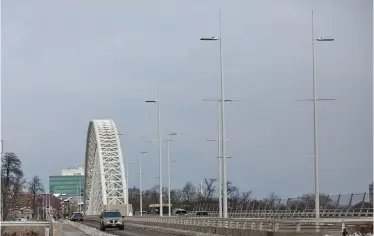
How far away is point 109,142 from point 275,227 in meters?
124

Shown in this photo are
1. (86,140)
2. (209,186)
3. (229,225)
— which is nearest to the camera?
(229,225)

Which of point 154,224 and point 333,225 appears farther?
point 154,224

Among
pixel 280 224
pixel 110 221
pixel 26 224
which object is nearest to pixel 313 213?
pixel 110 221

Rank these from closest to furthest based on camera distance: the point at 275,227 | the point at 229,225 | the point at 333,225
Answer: the point at 275,227, the point at 333,225, the point at 229,225

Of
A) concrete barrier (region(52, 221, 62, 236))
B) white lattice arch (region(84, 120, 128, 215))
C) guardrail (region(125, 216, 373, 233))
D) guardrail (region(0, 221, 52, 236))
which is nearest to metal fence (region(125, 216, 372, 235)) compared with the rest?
guardrail (region(125, 216, 373, 233))

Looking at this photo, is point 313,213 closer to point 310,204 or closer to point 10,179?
point 310,204

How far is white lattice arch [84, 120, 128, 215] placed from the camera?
147m

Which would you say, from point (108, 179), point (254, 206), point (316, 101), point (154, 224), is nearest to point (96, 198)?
point (108, 179)

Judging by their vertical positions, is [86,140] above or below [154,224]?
above

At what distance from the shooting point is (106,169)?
153000 millimetres

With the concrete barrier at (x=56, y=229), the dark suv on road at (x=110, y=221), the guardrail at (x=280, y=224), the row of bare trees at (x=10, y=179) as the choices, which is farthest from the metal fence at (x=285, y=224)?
the row of bare trees at (x=10, y=179)

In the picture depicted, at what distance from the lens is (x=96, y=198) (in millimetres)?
159500

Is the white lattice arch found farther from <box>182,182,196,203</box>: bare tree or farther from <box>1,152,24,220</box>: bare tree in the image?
<box>1,152,24,220</box>: bare tree

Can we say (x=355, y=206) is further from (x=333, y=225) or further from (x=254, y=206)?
(x=254, y=206)
